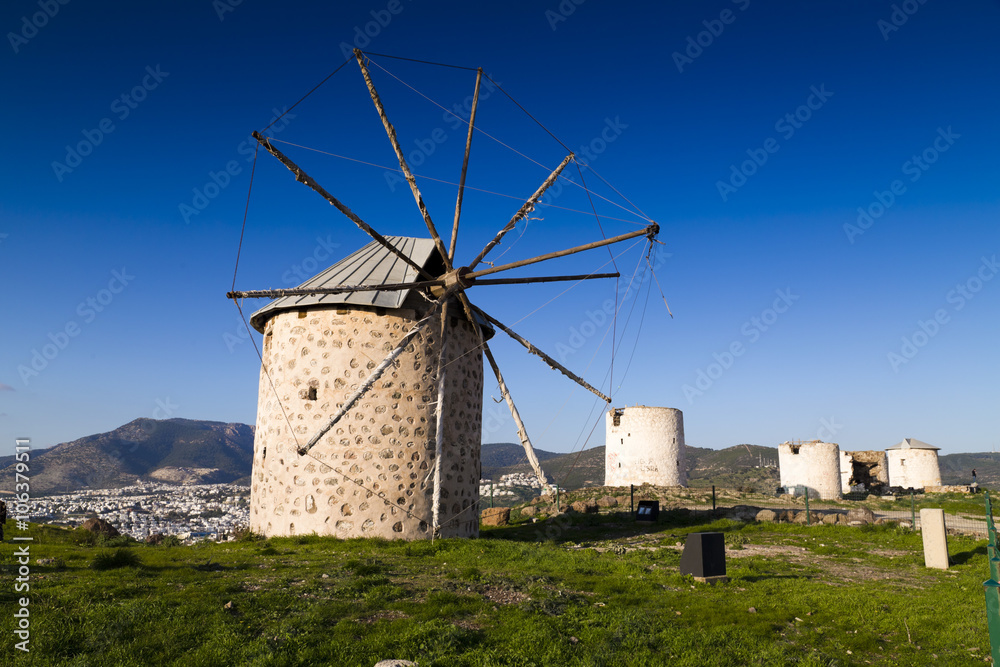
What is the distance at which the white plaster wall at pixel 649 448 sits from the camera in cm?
3638

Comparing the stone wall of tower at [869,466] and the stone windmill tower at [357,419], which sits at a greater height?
the stone windmill tower at [357,419]

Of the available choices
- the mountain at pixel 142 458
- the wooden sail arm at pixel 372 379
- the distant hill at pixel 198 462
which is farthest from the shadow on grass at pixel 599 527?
the mountain at pixel 142 458

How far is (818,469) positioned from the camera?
128 feet

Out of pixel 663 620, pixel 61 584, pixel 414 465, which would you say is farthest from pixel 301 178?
pixel 663 620

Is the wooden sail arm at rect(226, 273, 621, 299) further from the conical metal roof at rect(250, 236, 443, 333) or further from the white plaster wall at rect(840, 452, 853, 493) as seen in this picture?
the white plaster wall at rect(840, 452, 853, 493)

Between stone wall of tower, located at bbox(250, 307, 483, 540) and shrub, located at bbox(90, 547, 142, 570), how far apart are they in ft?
15.0

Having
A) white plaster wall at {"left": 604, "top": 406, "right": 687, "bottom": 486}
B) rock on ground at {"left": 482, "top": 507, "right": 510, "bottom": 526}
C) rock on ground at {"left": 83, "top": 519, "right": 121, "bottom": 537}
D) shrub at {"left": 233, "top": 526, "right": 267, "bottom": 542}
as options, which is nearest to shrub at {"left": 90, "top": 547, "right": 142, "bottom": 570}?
shrub at {"left": 233, "top": 526, "right": 267, "bottom": 542}

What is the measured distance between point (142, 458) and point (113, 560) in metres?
111

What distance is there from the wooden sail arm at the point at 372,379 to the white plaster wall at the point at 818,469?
3484 centimetres

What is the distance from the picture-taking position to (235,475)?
333 feet

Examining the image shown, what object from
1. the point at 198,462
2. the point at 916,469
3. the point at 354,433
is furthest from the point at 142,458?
the point at 916,469

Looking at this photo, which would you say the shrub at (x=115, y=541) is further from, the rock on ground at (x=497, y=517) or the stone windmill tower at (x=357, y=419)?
the rock on ground at (x=497, y=517)

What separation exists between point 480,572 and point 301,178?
8615 millimetres

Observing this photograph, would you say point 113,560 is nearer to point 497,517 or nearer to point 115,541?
point 115,541
